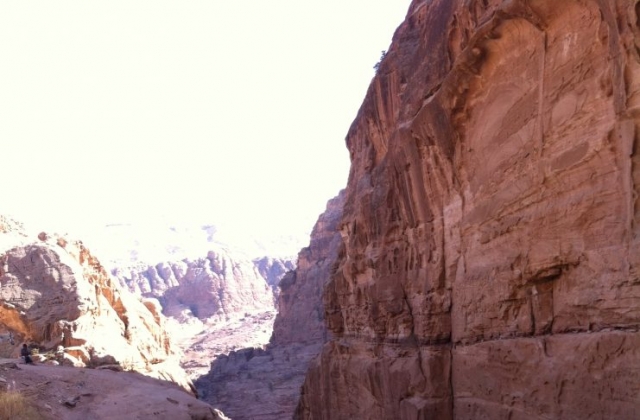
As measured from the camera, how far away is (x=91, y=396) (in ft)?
73.4

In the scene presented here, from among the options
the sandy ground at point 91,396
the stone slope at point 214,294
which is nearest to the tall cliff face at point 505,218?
the sandy ground at point 91,396

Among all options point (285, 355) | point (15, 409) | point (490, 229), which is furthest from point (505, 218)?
point (285, 355)

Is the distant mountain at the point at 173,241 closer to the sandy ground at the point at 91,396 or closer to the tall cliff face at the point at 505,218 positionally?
the sandy ground at the point at 91,396

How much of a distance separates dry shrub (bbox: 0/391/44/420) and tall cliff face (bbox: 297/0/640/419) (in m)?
10.7

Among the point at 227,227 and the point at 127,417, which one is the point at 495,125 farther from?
the point at 227,227

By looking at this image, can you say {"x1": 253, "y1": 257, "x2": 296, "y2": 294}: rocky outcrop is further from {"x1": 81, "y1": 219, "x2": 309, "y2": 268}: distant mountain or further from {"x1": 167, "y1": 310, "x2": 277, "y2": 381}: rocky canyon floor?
{"x1": 81, "y1": 219, "x2": 309, "y2": 268}: distant mountain

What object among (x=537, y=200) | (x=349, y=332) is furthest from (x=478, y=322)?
(x=349, y=332)

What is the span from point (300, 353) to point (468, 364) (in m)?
51.1

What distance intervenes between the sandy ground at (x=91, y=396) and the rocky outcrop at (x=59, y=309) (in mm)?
4453

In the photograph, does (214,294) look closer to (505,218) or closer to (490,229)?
(490,229)

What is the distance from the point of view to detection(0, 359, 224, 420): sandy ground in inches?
770

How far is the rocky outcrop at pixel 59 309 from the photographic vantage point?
30.5m

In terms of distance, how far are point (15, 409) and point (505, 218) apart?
46.4ft

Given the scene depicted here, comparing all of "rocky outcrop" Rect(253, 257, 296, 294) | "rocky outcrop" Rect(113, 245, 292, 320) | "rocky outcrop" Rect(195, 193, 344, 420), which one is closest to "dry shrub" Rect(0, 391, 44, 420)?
"rocky outcrop" Rect(195, 193, 344, 420)
